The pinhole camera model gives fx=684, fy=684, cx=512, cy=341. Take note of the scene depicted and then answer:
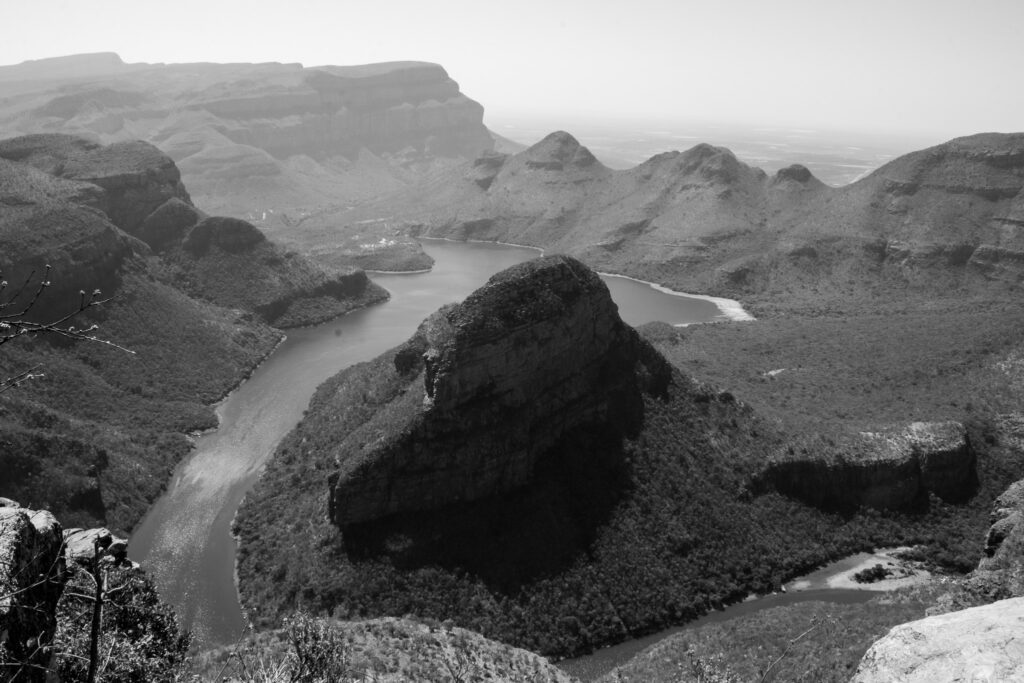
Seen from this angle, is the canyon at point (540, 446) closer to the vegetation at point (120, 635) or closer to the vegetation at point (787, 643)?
the vegetation at point (787, 643)

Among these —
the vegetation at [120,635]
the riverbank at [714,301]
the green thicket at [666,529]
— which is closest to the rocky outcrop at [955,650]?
the vegetation at [120,635]

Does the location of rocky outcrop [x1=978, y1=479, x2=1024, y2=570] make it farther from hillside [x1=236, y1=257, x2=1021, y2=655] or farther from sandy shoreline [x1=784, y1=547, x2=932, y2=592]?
sandy shoreline [x1=784, y1=547, x2=932, y2=592]

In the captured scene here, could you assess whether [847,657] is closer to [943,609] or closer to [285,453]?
[943,609]

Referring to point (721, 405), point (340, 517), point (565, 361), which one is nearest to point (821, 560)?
point (721, 405)

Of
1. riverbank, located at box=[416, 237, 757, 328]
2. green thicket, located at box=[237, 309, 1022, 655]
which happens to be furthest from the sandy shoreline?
riverbank, located at box=[416, 237, 757, 328]

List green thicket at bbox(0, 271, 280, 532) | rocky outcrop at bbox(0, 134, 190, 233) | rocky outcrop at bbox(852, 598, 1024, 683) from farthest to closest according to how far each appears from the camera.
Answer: rocky outcrop at bbox(0, 134, 190, 233)
green thicket at bbox(0, 271, 280, 532)
rocky outcrop at bbox(852, 598, 1024, 683)

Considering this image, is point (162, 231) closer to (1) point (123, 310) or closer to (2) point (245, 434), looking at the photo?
(1) point (123, 310)
